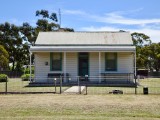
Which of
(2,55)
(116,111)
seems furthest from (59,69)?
(2,55)

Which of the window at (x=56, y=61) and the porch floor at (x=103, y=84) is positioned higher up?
the window at (x=56, y=61)

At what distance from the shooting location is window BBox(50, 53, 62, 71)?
29.7 m

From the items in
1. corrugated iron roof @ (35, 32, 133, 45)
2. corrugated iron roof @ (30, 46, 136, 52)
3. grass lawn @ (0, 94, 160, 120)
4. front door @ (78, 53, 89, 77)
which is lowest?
grass lawn @ (0, 94, 160, 120)

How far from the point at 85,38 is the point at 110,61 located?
3386 mm

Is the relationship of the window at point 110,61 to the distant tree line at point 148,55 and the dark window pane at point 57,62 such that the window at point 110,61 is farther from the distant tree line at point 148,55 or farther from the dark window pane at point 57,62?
the distant tree line at point 148,55

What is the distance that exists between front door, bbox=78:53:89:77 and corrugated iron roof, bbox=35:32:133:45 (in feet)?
3.74

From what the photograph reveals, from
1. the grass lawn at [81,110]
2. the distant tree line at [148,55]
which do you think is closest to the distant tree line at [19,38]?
the distant tree line at [148,55]

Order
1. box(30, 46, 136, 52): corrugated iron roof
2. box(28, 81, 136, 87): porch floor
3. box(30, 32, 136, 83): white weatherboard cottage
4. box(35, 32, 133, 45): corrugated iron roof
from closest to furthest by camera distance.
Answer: box(28, 81, 136, 87): porch floor, box(30, 46, 136, 52): corrugated iron roof, box(30, 32, 136, 83): white weatherboard cottage, box(35, 32, 133, 45): corrugated iron roof

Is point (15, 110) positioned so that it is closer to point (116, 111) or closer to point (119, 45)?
point (116, 111)

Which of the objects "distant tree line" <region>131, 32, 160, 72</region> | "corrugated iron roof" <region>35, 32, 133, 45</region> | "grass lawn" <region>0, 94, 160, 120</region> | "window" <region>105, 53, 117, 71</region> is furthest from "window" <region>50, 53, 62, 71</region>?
"distant tree line" <region>131, 32, 160, 72</region>

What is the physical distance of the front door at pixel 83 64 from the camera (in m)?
29.8

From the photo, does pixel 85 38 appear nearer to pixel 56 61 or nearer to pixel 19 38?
pixel 56 61

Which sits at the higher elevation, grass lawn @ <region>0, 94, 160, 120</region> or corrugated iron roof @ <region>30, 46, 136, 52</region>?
corrugated iron roof @ <region>30, 46, 136, 52</region>

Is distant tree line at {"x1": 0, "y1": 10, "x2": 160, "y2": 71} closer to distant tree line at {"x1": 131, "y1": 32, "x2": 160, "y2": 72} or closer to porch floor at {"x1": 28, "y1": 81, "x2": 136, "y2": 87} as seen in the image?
distant tree line at {"x1": 131, "y1": 32, "x2": 160, "y2": 72}
